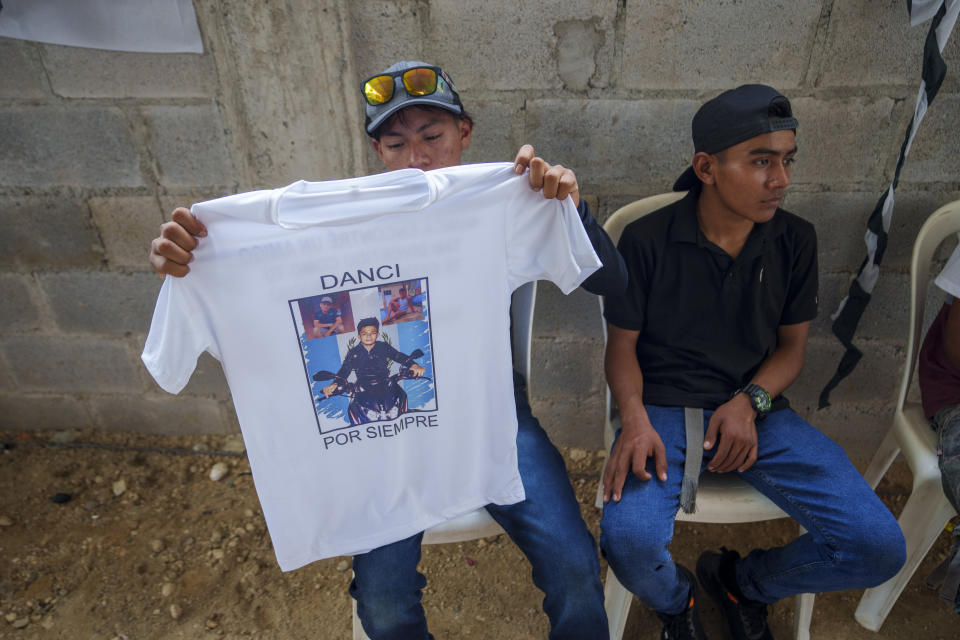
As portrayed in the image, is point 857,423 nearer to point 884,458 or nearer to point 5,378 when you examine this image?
point 884,458

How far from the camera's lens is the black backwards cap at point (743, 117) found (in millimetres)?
1368

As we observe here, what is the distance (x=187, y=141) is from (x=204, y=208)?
1089 mm

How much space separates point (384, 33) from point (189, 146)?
2.50ft

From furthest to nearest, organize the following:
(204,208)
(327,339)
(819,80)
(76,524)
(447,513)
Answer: (76,524) < (819,80) < (447,513) < (327,339) < (204,208)

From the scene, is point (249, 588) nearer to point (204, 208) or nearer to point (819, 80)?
point (204, 208)

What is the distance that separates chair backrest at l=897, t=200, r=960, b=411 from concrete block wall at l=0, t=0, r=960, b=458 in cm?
26

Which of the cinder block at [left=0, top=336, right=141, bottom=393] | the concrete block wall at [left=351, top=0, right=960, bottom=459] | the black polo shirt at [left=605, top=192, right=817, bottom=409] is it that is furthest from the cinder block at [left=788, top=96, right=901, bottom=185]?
the cinder block at [left=0, top=336, right=141, bottom=393]

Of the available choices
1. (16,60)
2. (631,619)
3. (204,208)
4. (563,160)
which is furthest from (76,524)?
(563,160)

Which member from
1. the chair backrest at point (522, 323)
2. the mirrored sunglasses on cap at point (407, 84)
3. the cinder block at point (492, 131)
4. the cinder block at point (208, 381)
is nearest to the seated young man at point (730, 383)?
the chair backrest at point (522, 323)

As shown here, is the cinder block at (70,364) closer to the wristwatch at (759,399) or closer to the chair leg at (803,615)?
the wristwatch at (759,399)

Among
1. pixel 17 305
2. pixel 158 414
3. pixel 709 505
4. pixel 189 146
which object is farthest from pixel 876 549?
pixel 17 305

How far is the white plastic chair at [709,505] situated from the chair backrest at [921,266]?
57 cm

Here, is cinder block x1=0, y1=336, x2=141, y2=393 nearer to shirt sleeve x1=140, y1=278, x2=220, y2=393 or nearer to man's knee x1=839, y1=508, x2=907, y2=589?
shirt sleeve x1=140, y1=278, x2=220, y2=393

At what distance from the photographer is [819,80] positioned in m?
1.72
